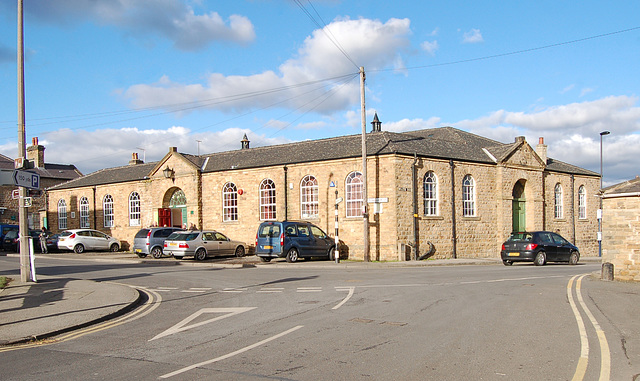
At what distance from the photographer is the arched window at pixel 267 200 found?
1256 inches

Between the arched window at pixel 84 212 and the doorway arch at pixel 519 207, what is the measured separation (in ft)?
103

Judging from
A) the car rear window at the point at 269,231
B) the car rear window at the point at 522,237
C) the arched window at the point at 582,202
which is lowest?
the car rear window at the point at 522,237

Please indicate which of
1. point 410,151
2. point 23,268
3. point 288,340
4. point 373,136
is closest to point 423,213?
point 410,151

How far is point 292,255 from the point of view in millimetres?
25203

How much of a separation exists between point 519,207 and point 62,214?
35498mm

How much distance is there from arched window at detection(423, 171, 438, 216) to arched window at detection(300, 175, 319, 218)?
575 cm

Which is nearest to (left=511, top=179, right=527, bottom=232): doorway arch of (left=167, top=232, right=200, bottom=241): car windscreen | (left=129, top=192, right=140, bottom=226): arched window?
(left=167, top=232, right=200, bottom=241): car windscreen

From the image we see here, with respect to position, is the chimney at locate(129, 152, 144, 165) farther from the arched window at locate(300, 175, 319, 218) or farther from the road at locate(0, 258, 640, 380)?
the road at locate(0, 258, 640, 380)

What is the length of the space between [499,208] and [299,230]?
41.0ft

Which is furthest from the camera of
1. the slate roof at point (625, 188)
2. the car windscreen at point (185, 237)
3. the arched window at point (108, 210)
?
the arched window at point (108, 210)

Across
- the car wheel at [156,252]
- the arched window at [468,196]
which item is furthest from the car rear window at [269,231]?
the arched window at [468,196]

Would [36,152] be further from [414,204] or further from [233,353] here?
[233,353]

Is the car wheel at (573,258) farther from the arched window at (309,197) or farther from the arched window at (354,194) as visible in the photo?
the arched window at (309,197)

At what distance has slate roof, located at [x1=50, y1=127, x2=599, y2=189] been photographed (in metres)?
28.8
